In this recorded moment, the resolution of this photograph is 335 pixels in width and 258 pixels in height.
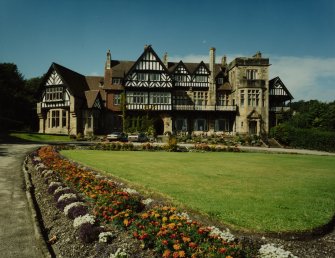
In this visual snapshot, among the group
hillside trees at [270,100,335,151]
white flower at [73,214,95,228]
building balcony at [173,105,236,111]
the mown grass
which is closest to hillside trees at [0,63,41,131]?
the mown grass

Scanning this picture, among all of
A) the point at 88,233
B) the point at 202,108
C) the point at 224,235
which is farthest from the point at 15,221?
the point at 202,108

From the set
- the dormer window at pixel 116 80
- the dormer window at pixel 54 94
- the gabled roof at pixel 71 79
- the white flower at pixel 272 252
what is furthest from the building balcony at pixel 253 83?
the white flower at pixel 272 252

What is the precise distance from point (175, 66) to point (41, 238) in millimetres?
42771

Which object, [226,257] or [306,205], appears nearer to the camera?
[226,257]

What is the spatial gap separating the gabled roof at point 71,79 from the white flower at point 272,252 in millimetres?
37726

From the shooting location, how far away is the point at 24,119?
5362 cm

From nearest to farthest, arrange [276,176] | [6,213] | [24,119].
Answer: [6,213] → [276,176] → [24,119]

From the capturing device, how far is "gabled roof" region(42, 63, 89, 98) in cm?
4029

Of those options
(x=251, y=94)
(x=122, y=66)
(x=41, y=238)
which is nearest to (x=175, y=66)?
(x=122, y=66)

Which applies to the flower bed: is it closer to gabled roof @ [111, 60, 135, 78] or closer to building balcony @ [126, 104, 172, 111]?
A: building balcony @ [126, 104, 172, 111]

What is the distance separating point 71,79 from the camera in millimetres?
42844

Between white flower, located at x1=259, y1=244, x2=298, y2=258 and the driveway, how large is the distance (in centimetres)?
456

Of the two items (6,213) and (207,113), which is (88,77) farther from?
(6,213)

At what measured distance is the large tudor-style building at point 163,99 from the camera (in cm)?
4153
